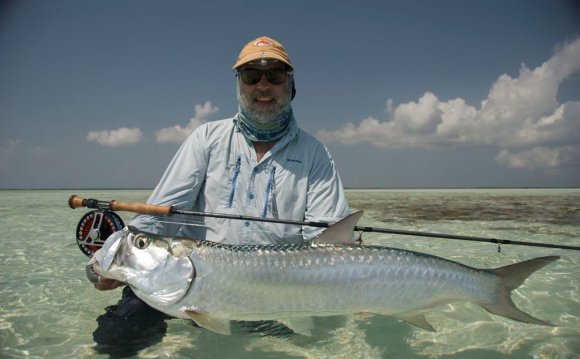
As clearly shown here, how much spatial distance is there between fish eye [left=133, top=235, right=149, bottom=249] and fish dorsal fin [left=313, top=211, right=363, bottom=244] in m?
1.10

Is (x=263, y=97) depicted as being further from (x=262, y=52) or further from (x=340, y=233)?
(x=340, y=233)

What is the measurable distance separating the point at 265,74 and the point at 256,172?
960 mm

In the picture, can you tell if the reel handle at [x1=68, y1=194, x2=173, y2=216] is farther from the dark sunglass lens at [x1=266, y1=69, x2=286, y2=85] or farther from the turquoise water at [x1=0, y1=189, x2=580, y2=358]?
the dark sunglass lens at [x1=266, y1=69, x2=286, y2=85]

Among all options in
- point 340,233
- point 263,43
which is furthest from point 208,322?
point 263,43

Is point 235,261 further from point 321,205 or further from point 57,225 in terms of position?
point 57,225

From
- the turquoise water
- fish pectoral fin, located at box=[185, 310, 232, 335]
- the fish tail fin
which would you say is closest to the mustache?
fish pectoral fin, located at box=[185, 310, 232, 335]

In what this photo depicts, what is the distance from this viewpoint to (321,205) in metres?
3.55

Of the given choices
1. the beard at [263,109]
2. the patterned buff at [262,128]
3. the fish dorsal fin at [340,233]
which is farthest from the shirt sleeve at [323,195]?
the fish dorsal fin at [340,233]

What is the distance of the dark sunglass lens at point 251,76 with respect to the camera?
3.64 metres

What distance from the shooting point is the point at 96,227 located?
130 inches

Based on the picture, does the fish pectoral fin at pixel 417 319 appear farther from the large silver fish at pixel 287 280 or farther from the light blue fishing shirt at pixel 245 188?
the light blue fishing shirt at pixel 245 188

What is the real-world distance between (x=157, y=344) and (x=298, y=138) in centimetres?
230

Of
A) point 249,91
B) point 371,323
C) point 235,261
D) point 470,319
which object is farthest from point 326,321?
point 249,91

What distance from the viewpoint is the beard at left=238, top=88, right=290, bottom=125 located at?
361 centimetres
